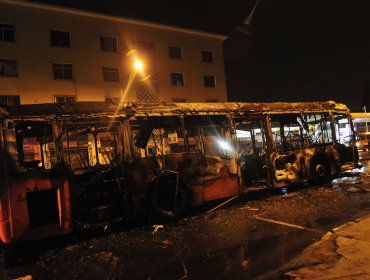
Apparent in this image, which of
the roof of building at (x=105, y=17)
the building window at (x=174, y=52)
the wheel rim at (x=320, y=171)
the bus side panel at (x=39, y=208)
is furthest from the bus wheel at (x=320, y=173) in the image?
the building window at (x=174, y=52)

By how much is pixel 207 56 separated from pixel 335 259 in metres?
32.9

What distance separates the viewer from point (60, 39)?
89.6 ft

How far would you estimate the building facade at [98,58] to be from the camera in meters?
25.2

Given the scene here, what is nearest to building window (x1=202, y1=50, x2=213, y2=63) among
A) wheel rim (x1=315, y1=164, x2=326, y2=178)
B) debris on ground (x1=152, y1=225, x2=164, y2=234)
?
wheel rim (x1=315, y1=164, x2=326, y2=178)

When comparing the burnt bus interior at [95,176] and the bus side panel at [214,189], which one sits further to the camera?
the bus side panel at [214,189]

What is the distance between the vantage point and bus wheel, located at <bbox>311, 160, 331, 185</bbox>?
1207 cm

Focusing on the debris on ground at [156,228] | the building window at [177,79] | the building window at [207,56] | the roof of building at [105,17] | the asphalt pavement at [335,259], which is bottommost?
the debris on ground at [156,228]

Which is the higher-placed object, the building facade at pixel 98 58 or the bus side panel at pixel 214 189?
the building facade at pixel 98 58

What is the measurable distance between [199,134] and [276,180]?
2.90 m

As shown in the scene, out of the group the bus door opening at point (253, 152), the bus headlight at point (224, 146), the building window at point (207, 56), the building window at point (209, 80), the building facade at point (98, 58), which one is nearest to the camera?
the bus headlight at point (224, 146)

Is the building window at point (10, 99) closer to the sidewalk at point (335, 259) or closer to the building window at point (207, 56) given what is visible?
the building window at point (207, 56)

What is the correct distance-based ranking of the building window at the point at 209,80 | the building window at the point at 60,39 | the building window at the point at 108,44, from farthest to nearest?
1. the building window at the point at 209,80
2. the building window at the point at 108,44
3. the building window at the point at 60,39

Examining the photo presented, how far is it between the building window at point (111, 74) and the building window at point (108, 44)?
63.7 inches

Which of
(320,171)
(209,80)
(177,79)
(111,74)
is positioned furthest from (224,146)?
(209,80)
